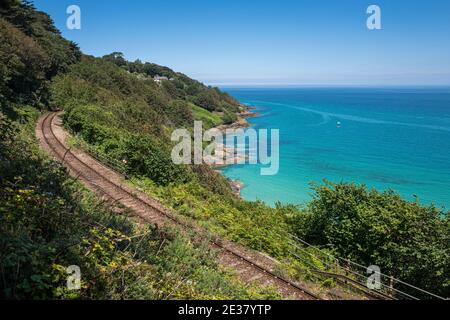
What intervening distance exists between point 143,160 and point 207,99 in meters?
95.0

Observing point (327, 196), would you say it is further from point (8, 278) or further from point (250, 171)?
point (250, 171)

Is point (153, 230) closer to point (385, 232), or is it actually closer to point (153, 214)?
point (153, 214)

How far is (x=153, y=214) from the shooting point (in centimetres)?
1452

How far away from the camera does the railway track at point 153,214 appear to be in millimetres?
10656

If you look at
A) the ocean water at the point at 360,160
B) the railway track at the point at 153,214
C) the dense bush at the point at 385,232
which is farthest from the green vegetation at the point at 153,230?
the ocean water at the point at 360,160

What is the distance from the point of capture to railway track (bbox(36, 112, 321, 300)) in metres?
10.7

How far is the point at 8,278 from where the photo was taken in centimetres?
480

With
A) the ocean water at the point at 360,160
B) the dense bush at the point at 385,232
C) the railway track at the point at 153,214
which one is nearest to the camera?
the railway track at the point at 153,214

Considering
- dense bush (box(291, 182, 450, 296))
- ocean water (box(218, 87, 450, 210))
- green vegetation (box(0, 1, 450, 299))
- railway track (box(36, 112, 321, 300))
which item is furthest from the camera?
ocean water (box(218, 87, 450, 210))

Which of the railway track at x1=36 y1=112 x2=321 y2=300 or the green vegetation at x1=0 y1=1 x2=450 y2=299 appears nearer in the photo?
the green vegetation at x1=0 y1=1 x2=450 y2=299

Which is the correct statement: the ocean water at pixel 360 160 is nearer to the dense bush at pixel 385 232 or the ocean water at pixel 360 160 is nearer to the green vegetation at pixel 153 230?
the dense bush at pixel 385 232

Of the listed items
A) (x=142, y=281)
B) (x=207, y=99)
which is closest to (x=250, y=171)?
(x=142, y=281)

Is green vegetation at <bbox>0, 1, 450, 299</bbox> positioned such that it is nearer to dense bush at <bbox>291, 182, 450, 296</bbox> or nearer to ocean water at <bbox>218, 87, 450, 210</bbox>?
dense bush at <bbox>291, 182, 450, 296</bbox>

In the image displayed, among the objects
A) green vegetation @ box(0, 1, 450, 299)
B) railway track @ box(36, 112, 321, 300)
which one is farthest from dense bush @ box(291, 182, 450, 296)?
railway track @ box(36, 112, 321, 300)
